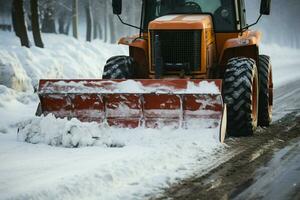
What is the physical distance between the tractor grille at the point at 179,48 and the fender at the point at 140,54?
0.68m

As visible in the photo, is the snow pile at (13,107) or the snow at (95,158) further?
the snow pile at (13,107)

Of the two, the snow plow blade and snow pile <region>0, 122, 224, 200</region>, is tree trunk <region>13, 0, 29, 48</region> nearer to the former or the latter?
the snow plow blade

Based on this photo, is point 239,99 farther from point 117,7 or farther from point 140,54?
point 117,7

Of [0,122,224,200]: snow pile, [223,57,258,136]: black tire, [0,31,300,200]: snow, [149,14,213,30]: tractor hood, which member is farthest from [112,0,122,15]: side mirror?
[0,122,224,200]: snow pile

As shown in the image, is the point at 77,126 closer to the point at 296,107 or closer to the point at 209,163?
the point at 209,163

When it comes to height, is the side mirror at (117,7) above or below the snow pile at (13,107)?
above

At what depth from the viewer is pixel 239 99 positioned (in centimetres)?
718

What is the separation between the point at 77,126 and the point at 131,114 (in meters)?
0.92

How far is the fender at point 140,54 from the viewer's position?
8.54 m

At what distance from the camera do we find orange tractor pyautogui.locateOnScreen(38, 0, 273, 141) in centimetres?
680

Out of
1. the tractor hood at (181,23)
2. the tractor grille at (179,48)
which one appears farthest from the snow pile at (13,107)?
the tractor hood at (181,23)

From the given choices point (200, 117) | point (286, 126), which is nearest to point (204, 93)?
point (200, 117)

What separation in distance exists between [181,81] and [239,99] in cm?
101

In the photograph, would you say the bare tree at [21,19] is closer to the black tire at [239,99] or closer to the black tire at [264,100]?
the black tire at [264,100]
